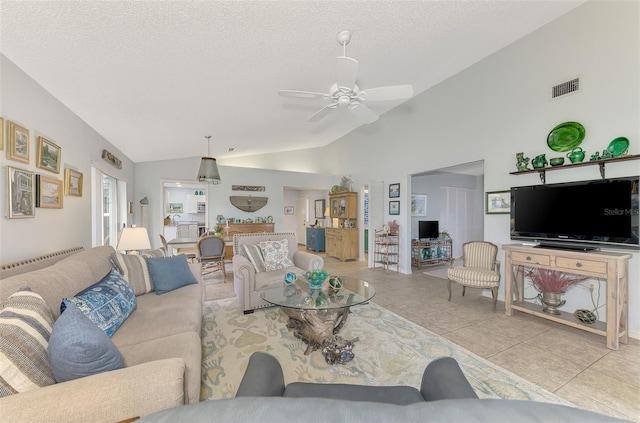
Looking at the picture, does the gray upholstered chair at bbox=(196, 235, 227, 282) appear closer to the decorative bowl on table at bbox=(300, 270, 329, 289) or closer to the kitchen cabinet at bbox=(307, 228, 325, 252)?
the decorative bowl on table at bbox=(300, 270, 329, 289)

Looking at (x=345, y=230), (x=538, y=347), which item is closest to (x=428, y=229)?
(x=345, y=230)

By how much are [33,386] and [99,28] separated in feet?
6.76

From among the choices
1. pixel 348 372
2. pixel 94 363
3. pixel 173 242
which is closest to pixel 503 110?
pixel 348 372

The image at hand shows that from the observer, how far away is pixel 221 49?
2.24 metres

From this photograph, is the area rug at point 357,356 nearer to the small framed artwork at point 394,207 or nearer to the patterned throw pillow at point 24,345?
the patterned throw pillow at point 24,345

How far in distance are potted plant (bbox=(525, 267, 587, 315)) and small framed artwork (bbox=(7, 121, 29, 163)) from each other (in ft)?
16.7

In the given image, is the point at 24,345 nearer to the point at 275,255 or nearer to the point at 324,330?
the point at 324,330

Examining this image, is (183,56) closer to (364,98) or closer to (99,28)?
(99,28)

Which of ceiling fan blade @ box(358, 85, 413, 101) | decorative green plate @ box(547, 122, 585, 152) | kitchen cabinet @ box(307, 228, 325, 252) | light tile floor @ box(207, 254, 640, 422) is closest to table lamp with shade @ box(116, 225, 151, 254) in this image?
light tile floor @ box(207, 254, 640, 422)

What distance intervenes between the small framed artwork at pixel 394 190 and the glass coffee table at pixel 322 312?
3.46 metres

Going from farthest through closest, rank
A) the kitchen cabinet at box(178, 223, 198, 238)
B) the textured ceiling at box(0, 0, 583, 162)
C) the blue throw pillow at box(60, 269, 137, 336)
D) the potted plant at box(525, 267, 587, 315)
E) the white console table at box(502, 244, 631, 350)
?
the kitchen cabinet at box(178, 223, 198, 238)
the potted plant at box(525, 267, 587, 315)
the white console table at box(502, 244, 631, 350)
the textured ceiling at box(0, 0, 583, 162)
the blue throw pillow at box(60, 269, 137, 336)

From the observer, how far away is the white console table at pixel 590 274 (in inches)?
91.4

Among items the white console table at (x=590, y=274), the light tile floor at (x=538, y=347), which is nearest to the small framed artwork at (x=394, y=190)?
the light tile floor at (x=538, y=347)

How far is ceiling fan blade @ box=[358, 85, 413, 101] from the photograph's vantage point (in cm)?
258
